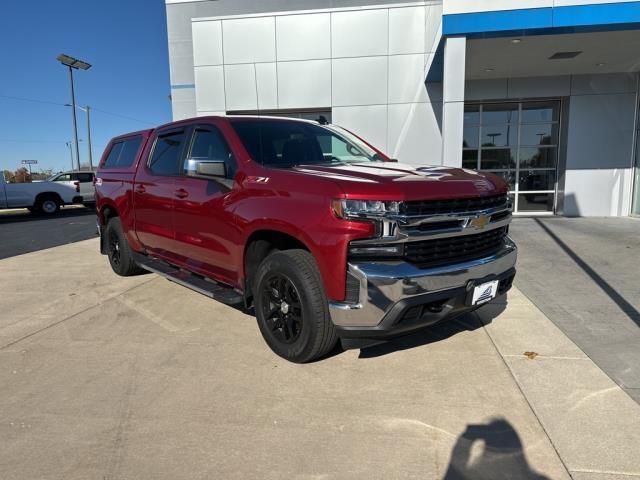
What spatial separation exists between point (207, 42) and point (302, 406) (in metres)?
12.6

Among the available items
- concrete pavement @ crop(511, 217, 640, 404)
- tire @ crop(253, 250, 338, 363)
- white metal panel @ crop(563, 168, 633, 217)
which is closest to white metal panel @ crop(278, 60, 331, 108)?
concrete pavement @ crop(511, 217, 640, 404)

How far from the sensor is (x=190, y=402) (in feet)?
10.4

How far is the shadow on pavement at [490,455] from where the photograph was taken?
238cm

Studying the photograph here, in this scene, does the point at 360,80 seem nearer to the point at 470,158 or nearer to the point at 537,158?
the point at 470,158

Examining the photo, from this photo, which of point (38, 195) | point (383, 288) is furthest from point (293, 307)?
point (38, 195)

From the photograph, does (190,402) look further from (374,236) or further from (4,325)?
(4,325)

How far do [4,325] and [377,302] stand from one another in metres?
4.13

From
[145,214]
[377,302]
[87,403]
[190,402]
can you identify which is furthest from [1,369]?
[377,302]

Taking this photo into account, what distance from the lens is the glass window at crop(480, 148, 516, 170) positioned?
1320 cm

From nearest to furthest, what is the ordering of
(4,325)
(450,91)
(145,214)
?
(4,325), (145,214), (450,91)

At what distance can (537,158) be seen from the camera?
13.2 metres

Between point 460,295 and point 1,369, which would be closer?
point 460,295

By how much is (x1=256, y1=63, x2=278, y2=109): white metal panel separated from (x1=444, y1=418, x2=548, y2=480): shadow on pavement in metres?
11.8

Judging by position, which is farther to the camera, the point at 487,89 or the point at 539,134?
the point at 539,134
